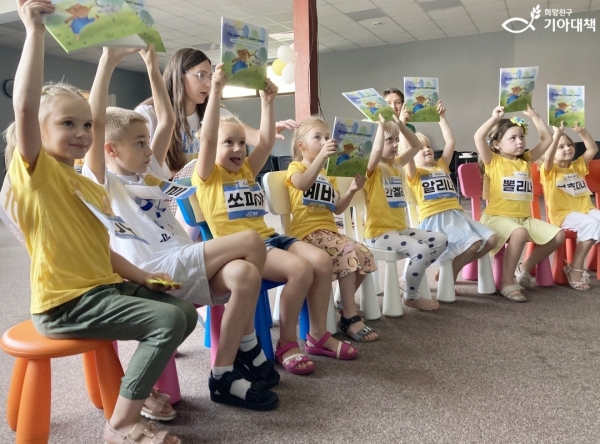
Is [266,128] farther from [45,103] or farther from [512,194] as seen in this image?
[512,194]

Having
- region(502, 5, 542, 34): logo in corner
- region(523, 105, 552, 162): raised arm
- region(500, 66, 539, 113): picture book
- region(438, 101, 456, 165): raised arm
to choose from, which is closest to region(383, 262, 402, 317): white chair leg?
region(438, 101, 456, 165): raised arm

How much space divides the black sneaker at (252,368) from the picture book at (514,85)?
198 centimetres

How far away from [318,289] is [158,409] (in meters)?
0.71

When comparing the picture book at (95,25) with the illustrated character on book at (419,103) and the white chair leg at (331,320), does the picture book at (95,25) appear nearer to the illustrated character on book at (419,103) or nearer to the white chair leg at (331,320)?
the white chair leg at (331,320)

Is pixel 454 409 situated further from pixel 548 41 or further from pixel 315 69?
pixel 548 41

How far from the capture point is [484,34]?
8617mm

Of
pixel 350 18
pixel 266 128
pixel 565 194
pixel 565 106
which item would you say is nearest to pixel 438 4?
pixel 350 18

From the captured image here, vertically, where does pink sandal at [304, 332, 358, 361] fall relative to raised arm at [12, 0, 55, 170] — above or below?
below

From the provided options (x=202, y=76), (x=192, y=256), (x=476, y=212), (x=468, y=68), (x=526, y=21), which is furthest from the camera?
(x=468, y=68)

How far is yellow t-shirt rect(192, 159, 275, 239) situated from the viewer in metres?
1.95

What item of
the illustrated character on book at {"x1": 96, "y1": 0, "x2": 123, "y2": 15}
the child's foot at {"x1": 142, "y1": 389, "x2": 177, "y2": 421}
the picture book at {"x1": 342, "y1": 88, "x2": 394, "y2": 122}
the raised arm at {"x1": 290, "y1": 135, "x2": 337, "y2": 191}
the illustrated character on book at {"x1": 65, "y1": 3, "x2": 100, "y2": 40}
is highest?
the illustrated character on book at {"x1": 96, "y1": 0, "x2": 123, "y2": 15}

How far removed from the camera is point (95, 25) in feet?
4.37

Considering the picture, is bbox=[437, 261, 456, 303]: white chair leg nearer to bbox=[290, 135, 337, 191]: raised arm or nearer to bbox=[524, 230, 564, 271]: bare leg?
bbox=[524, 230, 564, 271]: bare leg

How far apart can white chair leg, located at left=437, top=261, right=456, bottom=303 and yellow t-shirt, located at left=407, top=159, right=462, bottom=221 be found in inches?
13.2
